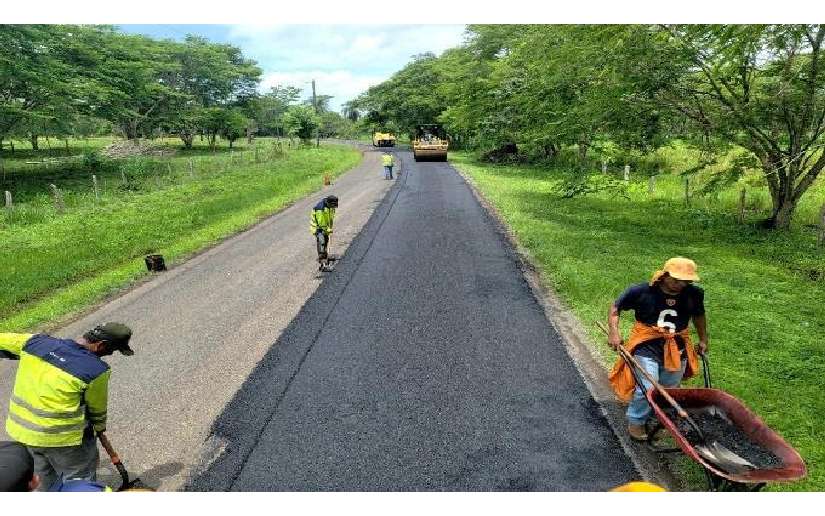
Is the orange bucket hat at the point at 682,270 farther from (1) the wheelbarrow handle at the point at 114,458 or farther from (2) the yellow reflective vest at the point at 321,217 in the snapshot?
(2) the yellow reflective vest at the point at 321,217

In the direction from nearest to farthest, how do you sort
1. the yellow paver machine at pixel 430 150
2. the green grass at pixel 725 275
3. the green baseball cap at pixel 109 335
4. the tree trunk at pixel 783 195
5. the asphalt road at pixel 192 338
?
the green baseball cap at pixel 109 335 < the asphalt road at pixel 192 338 < the green grass at pixel 725 275 < the tree trunk at pixel 783 195 < the yellow paver machine at pixel 430 150

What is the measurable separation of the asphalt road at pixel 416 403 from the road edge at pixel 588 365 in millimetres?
120

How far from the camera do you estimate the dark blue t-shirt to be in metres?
4.91

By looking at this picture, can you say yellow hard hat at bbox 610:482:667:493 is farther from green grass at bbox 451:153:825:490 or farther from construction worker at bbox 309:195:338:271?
construction worker at bbox 309:195:338:271

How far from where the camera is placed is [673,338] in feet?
16.1

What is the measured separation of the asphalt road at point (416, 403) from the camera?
15.2 ft

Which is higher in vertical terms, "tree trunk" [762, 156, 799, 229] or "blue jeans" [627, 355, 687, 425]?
"tree trunk" [762, 156, 799, 229]

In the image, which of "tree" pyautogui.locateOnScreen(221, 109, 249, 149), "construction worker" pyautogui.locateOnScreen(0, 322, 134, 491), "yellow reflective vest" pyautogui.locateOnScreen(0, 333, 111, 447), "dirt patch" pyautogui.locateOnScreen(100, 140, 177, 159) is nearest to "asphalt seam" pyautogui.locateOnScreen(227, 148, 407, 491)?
"construction worker" pyautogui.locateOnScreen(0, 322, 134, 491)

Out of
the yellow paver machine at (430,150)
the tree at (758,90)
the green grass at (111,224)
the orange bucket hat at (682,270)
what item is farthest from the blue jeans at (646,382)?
the yellow paver machine at (430,150)

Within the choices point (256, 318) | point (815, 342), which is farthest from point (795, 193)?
point (256, 318)

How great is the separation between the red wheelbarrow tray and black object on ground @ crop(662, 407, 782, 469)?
0.14ft

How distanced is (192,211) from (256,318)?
11.6 meters

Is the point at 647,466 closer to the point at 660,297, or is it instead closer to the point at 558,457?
the point at 558,457

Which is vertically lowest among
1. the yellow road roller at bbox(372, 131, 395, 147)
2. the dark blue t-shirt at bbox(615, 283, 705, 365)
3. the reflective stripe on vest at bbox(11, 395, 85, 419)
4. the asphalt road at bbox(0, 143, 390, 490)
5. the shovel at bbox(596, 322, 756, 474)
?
the asphalt road at bbox(0, 143, 390, 490)
